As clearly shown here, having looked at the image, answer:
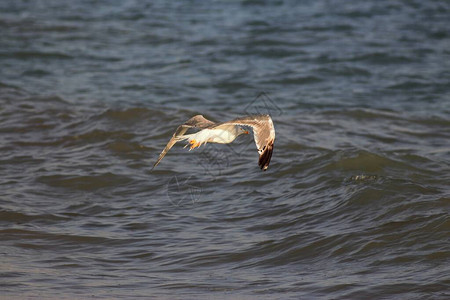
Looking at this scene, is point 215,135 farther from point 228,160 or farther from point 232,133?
point 228,160

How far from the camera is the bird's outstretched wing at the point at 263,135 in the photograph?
5.49 m

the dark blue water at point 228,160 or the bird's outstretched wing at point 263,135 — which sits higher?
the bird's outstretched wing at point 263,135

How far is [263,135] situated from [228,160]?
2.78 metres

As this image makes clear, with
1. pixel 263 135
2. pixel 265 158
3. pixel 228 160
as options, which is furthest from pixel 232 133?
pixel 228 160

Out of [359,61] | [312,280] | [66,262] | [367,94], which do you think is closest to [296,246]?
[312,280]

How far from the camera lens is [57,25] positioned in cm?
1577

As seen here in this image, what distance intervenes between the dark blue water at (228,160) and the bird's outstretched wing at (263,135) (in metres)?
0.84

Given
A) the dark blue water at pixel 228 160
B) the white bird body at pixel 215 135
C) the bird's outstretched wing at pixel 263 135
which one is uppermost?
the bird's outstretched wing at pixel 263 135

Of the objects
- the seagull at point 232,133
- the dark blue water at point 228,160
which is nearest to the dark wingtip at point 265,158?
the seagull at point 232,133

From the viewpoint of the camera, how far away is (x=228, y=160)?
8469 millimetres

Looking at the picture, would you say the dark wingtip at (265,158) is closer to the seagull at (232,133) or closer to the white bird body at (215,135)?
the seagull at (232,133)

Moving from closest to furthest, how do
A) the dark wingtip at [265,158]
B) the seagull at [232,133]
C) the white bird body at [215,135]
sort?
the dark wingtip at [265,158] < the seagull at [232,133] < the white bird body at [215,135]

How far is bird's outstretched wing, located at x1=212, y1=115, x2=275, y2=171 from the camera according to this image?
549 cm

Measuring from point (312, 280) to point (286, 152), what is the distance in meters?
3.31
